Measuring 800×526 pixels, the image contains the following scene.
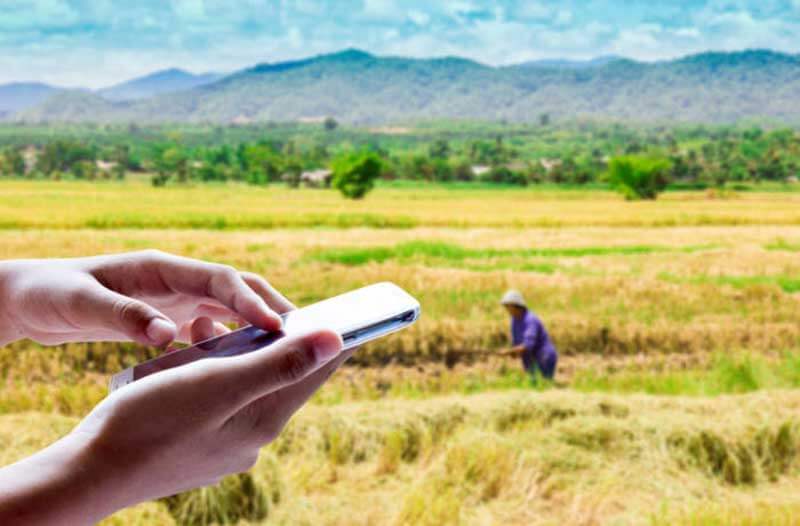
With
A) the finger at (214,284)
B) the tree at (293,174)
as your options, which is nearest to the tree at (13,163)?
the tree at (293,174)

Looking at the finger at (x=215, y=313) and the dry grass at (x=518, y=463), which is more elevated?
the finger at (x=215, y=313)

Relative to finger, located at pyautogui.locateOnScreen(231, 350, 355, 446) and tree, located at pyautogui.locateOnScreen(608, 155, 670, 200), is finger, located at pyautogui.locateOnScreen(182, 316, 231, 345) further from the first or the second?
tree, located at pyautogui.locateOnScreen(608, 155, 670, 200)

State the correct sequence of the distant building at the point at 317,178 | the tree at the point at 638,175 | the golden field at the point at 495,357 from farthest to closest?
1. the distant building at the point at 317,178
2. the tree at the point at 638,175
3. the golden field at the point at 495,357

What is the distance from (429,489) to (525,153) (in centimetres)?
844

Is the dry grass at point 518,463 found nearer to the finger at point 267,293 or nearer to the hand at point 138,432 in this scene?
the finger at point 267,293

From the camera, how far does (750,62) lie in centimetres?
1587

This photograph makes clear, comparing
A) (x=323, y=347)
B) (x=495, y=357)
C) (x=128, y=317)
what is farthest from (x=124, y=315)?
(x=495, y=357)

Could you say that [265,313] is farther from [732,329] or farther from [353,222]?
[353,222]

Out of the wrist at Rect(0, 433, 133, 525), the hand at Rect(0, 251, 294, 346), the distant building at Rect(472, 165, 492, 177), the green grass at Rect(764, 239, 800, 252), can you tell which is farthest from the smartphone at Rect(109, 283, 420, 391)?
the distant building at Rect(472, 165, 492, 177)

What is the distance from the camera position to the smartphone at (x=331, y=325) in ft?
2.23

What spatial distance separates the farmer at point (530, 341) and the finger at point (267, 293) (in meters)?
2.64

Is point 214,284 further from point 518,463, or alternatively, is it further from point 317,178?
point 317,178

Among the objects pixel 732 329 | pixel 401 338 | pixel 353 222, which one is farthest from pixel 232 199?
pixel 732 329

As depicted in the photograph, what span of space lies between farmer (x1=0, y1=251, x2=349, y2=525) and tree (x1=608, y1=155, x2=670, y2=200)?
720cm
